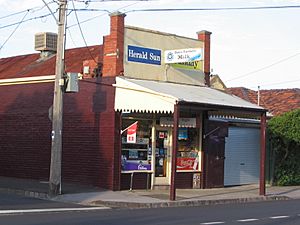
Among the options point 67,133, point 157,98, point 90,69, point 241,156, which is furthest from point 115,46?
point 241,156

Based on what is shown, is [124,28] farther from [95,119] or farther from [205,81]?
[205,81]

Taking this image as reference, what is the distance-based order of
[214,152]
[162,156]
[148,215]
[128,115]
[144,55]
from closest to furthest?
[148,215], [128,115], [144,55], [162,156], [214,152]

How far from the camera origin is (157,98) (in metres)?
19.8

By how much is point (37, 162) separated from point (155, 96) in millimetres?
6587

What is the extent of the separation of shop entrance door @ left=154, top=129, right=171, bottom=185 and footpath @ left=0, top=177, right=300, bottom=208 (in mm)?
770

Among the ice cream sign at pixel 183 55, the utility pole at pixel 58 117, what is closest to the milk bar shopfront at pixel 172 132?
the ice cream sign at pixel 183 55

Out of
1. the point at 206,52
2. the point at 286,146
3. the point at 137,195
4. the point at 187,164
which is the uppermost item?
the point at 206,52

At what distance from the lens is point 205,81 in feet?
81.9

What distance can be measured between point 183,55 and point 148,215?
850 centimetres

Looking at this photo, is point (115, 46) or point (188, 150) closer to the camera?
point (115, 46)

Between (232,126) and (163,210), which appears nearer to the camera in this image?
(163,210)

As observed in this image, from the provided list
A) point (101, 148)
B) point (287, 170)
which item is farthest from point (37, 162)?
point (287, 170)

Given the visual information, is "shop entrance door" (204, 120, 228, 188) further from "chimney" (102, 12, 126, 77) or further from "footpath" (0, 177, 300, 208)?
"chimney" (102, 12, 126, 77)

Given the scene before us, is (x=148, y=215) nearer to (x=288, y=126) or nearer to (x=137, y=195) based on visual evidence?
(x=137, y=195)
